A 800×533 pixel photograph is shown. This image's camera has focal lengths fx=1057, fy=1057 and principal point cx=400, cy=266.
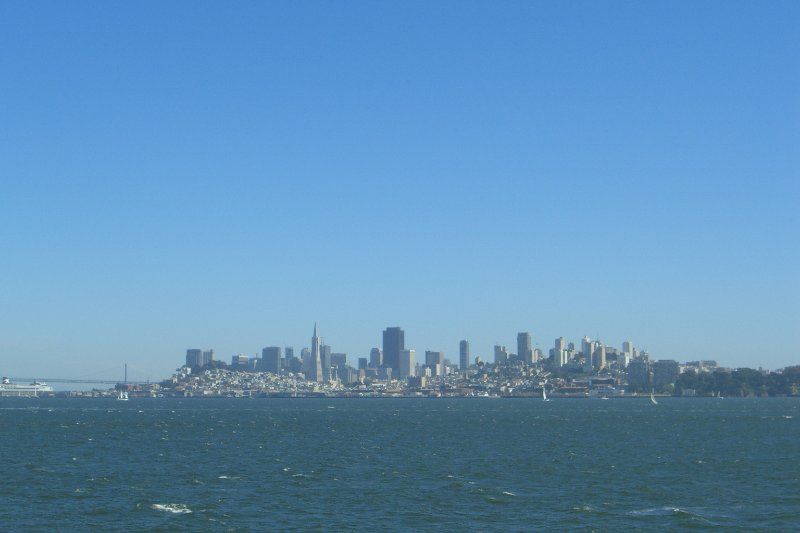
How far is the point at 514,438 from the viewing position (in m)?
120

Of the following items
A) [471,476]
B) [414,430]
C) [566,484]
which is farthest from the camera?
[414,430]

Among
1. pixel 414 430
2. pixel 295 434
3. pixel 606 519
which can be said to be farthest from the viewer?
pixel 414 430

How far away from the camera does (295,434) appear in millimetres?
130875

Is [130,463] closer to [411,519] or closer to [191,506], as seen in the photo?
[191,506]

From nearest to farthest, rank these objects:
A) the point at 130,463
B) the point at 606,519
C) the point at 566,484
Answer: the point at 606,519, the point at 566,484, the point at 130,463

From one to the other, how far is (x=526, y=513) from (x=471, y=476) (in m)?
17.8

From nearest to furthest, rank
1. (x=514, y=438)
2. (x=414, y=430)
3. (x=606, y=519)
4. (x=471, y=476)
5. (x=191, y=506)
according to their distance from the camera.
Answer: (x=606, y=519)
(x=191, y=506)
(x=471, y=476)
(x=514, y=438)
(x=414, y=430)

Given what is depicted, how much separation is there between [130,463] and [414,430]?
61471mm

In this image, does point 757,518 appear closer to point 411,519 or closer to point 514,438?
point 411,519

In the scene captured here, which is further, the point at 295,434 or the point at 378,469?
the point at 295,434

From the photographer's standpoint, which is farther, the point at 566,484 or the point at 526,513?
the point at 566,484

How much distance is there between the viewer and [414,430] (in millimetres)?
141875

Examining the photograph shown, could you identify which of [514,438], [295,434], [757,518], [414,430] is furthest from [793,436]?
[757,518]

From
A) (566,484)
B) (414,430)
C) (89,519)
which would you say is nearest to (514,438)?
(414,430)
